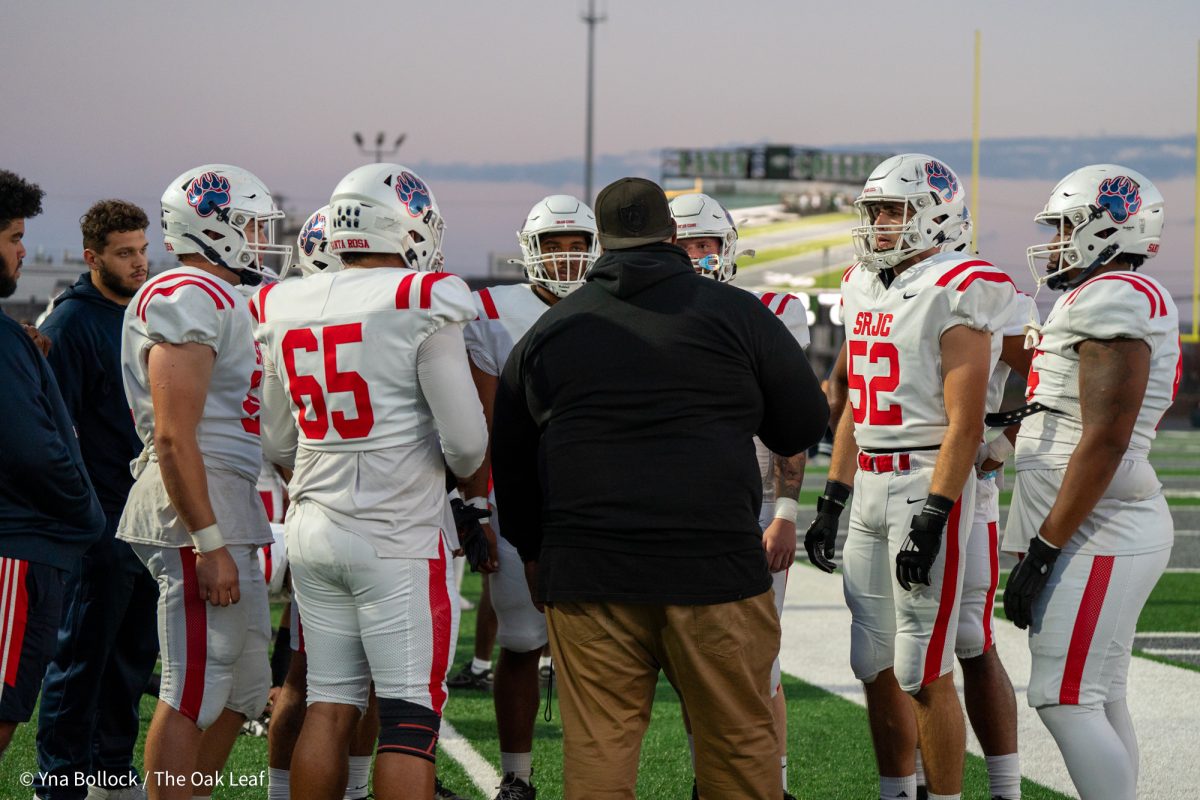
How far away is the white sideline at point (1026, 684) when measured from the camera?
→ 5.11 m

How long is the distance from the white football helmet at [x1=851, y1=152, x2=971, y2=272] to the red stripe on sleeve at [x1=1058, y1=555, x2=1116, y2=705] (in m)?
1.17

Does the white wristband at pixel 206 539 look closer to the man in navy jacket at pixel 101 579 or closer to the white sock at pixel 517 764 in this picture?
the man in navy jacket at pixel 101 579

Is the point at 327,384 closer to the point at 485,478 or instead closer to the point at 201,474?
the point at 201,474

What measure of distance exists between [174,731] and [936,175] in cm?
289

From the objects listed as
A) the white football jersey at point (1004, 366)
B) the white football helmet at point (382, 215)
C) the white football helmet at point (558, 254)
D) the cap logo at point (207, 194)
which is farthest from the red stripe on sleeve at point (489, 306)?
the white football jersey at point (1004, 366)

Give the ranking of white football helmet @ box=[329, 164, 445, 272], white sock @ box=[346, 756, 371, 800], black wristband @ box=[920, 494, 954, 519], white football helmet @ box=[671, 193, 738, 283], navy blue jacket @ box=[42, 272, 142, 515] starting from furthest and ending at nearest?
white football helmet @ box=[671, 193, 738, 283]
navy blue jacket @ box=[42, 272, 142, 515]
white sock @ box=[346, 756, 371, 800]
black wristband @ box=[920, 494, 954, 519]
white football helmet @ box=[329, 164, 445, 272]

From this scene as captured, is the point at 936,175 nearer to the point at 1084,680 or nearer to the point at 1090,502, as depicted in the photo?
the point at 1090,502

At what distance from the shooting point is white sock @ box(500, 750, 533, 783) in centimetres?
455

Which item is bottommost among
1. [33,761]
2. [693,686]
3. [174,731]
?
[33,761]

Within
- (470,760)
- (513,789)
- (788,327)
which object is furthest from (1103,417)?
(470,760)

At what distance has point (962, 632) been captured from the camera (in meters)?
4.38

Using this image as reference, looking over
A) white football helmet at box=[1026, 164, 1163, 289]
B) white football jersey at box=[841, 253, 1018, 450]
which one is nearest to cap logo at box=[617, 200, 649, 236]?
white football jersey at box=[841, 253, 1018, 450]

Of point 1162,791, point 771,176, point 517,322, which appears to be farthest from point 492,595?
point 771,176

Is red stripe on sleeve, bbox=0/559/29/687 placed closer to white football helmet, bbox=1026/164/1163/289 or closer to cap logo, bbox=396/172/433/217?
cap logo, bbox=396/172/433/217
